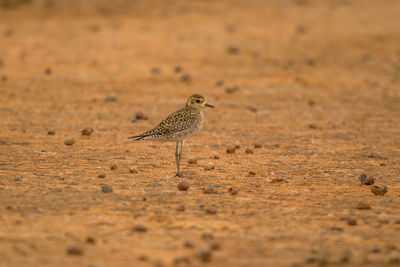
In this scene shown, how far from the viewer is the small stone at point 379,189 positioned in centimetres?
777

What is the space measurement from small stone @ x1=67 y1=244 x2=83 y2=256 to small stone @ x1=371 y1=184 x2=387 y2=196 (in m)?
3.87

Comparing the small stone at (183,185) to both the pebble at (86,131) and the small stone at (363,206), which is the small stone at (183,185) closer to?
the small stone at (363,206)

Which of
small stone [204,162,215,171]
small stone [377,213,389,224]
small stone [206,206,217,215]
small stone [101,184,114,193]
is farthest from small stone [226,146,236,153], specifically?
small stone [377,213,389,224]

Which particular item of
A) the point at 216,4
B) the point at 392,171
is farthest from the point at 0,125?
the point at 216,4

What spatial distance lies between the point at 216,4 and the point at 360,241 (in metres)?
16.8

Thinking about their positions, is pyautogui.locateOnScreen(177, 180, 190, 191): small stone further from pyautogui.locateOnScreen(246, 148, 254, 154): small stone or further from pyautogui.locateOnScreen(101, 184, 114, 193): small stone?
pyautogui.locateOnScreen(246, 148, 254, 154): small stone

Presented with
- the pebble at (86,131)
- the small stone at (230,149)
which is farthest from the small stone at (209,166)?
the pebble at (86,131)

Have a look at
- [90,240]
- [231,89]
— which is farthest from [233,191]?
[231,89]

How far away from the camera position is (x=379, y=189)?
7758mm

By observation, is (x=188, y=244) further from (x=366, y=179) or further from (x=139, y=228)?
(x=366, y=179)

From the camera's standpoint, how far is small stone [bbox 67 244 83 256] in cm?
565

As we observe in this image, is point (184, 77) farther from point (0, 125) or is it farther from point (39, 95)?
point (0, 125)

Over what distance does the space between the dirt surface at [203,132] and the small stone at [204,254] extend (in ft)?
0.04

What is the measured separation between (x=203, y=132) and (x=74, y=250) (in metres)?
5.82
